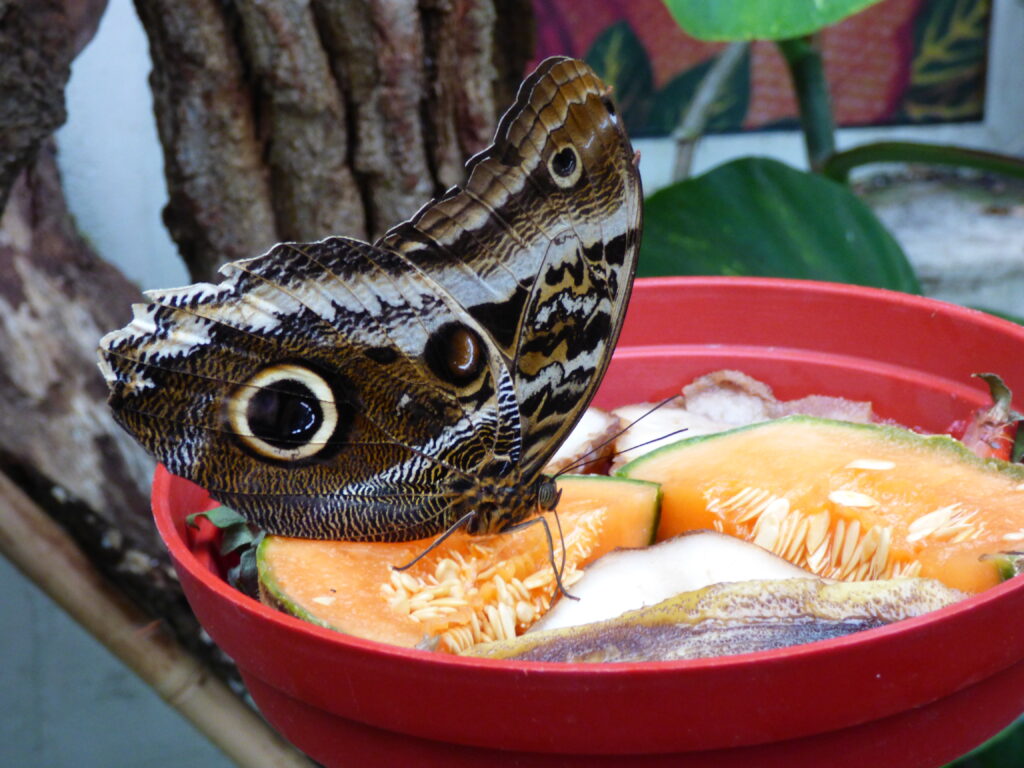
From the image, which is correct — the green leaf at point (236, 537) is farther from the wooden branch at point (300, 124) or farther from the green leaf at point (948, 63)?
the green leaf at point (948, 63)

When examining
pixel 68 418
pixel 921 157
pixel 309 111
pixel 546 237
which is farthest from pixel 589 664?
pixel 921 157

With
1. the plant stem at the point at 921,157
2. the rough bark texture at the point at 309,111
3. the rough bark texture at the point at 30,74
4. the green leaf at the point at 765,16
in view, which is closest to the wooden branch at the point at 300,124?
the rough bark texture at the point at 309,111

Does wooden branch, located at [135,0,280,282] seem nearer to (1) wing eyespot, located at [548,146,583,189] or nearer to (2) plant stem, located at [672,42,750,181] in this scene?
(1) wing eyespot, located at [548,146,583,189]

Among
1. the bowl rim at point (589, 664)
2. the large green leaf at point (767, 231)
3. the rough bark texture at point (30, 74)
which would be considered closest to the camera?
the bowl rim at point (589, 664)

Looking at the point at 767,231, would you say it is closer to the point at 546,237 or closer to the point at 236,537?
the point at 546,237

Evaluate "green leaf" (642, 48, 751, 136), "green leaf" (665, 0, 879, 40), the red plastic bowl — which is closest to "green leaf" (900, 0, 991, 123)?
"green leaf" (642, 48, 751, 136)
